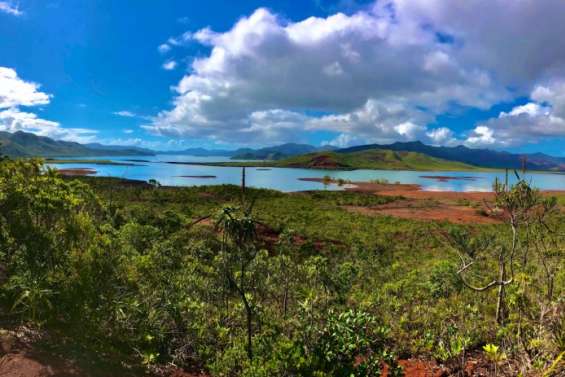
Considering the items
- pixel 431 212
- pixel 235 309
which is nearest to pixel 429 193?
pixel 431 212

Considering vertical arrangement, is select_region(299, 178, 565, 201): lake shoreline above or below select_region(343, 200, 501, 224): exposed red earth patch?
above

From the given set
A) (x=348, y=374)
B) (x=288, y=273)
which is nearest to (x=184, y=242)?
(x=288, y=273)

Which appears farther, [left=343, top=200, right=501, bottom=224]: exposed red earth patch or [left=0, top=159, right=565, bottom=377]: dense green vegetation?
[left=343, top=200, right=501, bottom=224]: exposed red earth patch

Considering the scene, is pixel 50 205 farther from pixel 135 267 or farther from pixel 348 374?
pixel 348 374

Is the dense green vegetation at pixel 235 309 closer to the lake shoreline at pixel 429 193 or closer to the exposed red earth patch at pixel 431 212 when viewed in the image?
the exposed red earth patch at pixel 431 212

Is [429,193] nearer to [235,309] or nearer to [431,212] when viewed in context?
[431,212]

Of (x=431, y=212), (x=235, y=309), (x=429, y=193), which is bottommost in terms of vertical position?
(x=431, y=212)

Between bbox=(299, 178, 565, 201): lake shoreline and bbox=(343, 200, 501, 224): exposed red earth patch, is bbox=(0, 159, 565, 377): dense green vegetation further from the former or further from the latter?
bbox=(299, 178, 565, 201): lake shoreline

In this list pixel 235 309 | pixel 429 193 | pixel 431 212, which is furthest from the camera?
pixel 429 193

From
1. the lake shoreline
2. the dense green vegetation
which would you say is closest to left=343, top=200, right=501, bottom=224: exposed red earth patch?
the lake shoreline

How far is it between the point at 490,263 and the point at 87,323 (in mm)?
15119

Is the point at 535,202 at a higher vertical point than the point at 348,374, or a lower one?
higher

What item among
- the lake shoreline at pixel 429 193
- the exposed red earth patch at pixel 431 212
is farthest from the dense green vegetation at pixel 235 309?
the lake shoreline at pixel 429 193

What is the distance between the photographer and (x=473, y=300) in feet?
31.6
